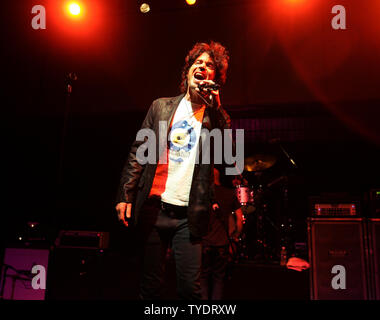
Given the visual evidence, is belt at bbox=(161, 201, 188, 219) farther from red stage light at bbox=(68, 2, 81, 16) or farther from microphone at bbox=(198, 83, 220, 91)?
red stage light at bbox=(68, 2, 81, 16)

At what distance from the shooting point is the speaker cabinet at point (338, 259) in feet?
9.37

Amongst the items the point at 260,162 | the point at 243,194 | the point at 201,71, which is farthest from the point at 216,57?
the point at 260,162

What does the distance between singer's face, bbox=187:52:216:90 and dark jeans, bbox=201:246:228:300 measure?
1.51 m

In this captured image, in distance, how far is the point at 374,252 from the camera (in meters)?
2.89

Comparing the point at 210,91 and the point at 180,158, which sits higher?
the point at 210,91

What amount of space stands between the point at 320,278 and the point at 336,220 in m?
0.62

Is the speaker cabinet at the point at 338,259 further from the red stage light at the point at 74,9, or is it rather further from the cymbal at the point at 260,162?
the red stage light at the point at 74,9

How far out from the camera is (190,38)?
4488mm

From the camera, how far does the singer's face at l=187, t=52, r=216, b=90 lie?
186 centimetres

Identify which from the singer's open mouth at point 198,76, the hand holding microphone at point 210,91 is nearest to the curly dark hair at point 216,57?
the singer's open mouth at point 198,76

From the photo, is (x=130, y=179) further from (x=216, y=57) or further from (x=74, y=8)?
(x=74, y=8)

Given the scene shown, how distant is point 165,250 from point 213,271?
1230 millimetres

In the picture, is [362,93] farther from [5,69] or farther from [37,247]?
[5,69]

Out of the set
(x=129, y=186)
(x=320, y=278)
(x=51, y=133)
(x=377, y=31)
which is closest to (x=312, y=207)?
(x=320, y=278)
